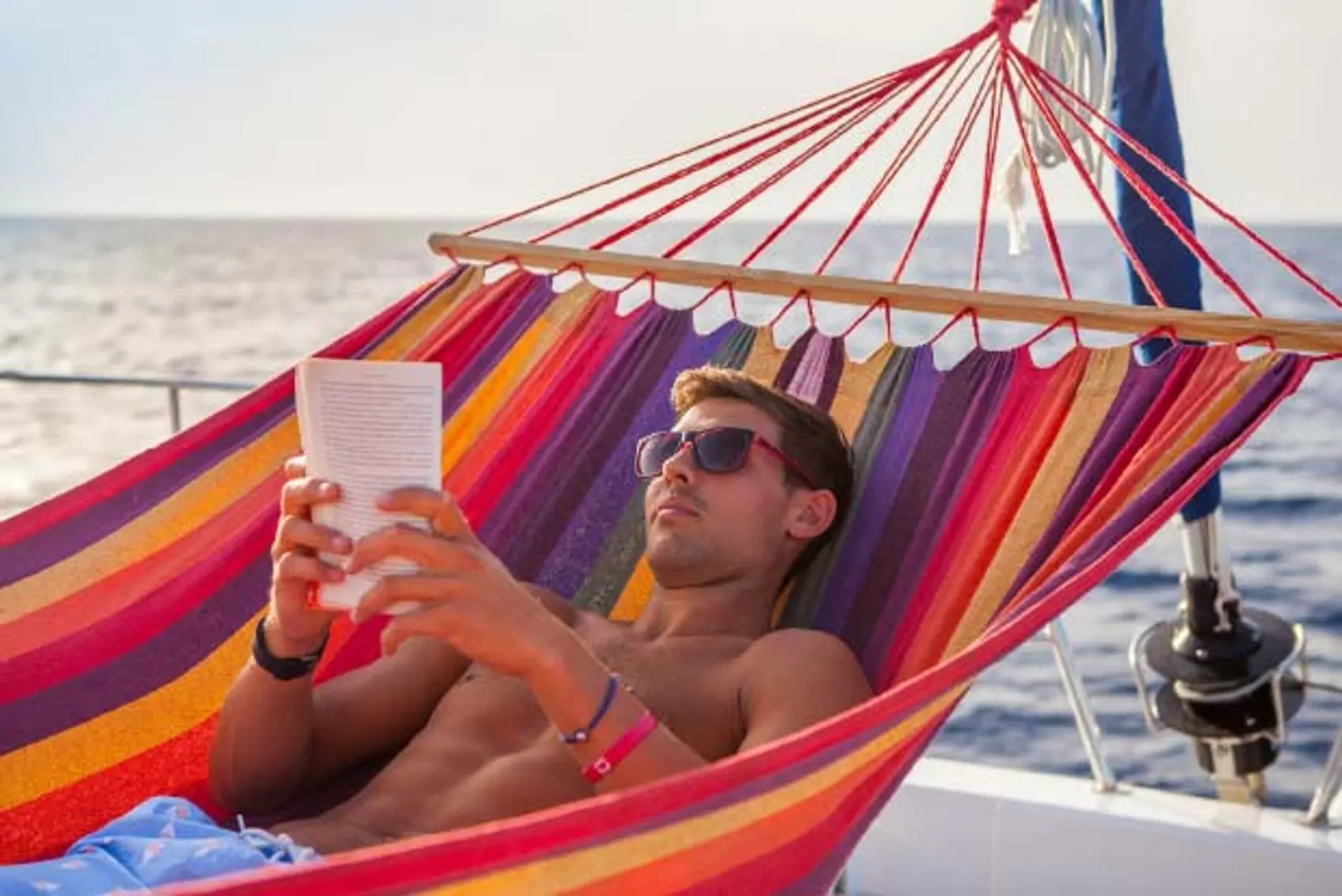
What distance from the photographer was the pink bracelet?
5.79ft

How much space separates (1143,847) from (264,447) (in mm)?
1530

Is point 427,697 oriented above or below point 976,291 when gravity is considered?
below

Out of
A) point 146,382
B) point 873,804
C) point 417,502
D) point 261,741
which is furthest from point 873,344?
point 417,502

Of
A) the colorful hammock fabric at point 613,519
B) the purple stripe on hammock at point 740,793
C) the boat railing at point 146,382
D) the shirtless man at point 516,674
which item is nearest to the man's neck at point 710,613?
the shirtless man at point 516,674

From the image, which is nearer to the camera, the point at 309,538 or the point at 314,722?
the point at 309,538

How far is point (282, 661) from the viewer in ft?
6.57

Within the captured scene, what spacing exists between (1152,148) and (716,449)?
1.16m

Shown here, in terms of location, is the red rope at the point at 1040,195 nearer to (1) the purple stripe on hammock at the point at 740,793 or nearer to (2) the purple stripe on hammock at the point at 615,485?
(2) the purple stripe on hammock at the point at 615,485

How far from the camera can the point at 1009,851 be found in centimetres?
306

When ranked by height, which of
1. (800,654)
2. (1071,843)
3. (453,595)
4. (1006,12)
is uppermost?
(1006,12)

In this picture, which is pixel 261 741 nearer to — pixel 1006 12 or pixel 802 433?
pixel 802 433

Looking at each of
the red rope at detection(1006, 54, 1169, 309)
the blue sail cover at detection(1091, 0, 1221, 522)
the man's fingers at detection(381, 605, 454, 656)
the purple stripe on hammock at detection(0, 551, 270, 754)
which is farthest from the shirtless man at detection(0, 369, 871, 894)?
the blue sail cover at detection(1091, 0, 1221, 522)

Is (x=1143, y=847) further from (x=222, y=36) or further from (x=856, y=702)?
(x=222, y=36)

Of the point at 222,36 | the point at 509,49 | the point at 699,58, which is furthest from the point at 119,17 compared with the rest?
the point at 699,58
